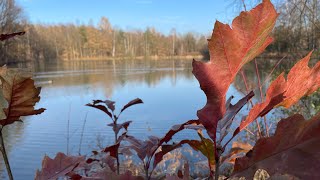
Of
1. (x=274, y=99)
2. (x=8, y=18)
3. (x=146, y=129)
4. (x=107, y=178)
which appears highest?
(x=8, y=18)

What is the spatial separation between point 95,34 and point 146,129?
56.3 m

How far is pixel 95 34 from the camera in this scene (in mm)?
60719

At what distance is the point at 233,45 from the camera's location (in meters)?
0.37

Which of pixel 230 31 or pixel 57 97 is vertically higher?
pixel 230 31

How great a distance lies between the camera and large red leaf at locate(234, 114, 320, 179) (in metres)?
0.33

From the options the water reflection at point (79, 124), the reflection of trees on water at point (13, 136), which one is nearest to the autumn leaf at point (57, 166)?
the water reflection at point (79, 124)

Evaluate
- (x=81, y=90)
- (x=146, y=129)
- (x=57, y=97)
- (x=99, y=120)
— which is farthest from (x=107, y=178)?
(x=81, y=90)

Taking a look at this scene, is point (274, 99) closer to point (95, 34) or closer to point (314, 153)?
point (314, 153)

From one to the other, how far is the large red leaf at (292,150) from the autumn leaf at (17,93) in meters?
0.33

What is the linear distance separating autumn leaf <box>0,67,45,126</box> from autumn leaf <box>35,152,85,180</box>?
9 cm

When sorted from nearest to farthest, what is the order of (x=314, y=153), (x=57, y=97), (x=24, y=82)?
(x=314, y=153) < (x=24, y=82) < (x=57, y=97)

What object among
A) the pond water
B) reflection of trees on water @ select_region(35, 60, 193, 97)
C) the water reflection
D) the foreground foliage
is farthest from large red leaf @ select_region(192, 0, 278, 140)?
reflection of trees on water @ select_region(35, 60, 193, 97)

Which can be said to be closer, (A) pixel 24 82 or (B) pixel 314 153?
(B) pixel 314 153

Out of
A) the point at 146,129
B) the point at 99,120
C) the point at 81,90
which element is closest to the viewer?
the point at 146,129
